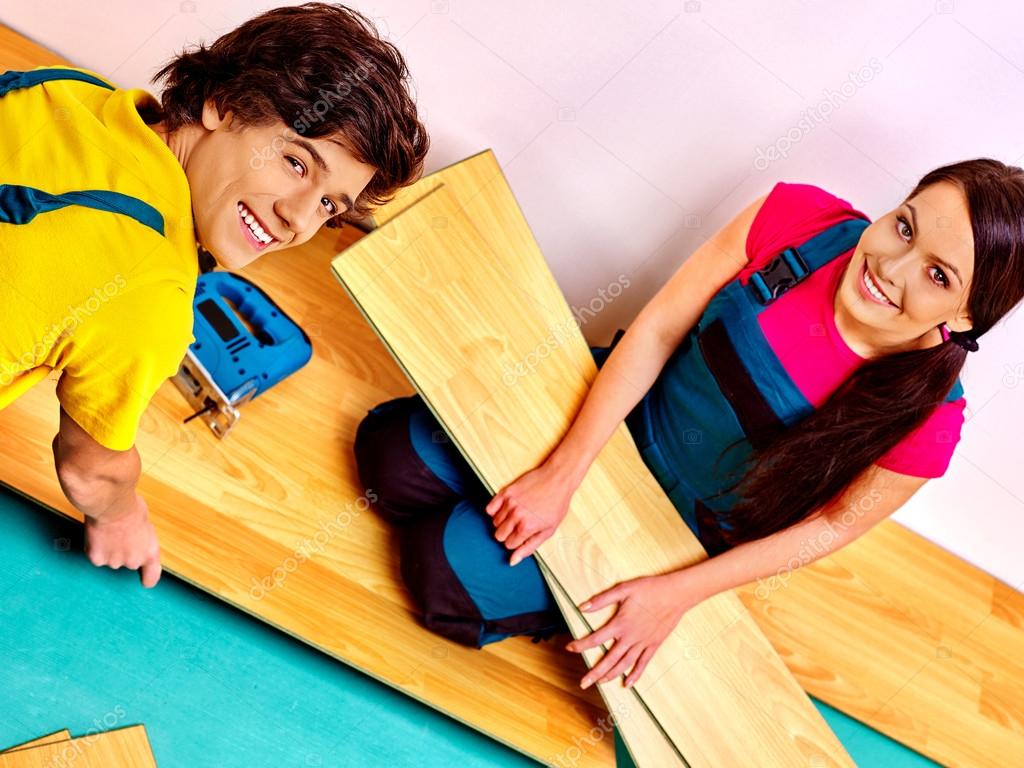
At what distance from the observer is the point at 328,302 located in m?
1.54

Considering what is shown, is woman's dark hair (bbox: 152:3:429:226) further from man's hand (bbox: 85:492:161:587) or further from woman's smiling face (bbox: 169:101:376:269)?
man's hand (bbox: 85:492:161:587)

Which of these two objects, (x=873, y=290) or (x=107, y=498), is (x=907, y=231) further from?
(x=107, y=498)

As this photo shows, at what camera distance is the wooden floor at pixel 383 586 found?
126 centimetres

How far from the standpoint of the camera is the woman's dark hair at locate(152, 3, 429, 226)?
33.6 inches

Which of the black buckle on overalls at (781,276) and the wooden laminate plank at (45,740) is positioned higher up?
the black buckle on overalls at (781,276)

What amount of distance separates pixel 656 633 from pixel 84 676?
0.76m

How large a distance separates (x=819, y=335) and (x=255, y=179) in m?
0.71

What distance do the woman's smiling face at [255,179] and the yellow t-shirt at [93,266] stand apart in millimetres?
27

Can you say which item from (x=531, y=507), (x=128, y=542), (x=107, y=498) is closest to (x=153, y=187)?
(x=107, y=498)

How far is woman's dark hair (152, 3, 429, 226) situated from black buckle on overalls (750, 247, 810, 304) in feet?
1.64

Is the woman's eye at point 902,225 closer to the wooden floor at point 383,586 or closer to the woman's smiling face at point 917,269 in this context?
the woman's smiling face at point 917,269

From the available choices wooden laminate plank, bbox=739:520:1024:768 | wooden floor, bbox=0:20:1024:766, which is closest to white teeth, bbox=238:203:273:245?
wooden floor, bbox=0:20:1024:766

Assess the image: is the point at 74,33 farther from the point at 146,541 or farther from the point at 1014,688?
the point at 1014,688

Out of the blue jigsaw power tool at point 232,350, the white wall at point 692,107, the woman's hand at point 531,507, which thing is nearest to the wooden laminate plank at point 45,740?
the blue jigsaw power tool at point 232,350
